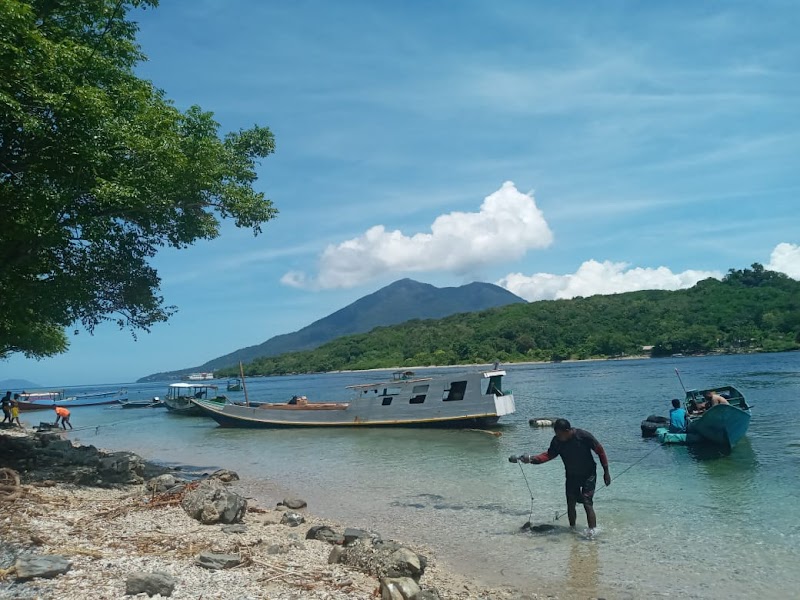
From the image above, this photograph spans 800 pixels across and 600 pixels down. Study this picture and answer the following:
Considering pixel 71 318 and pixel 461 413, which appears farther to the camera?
pixel 461 413

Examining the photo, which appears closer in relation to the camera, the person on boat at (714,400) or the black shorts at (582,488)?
the black shorts at (582,488)

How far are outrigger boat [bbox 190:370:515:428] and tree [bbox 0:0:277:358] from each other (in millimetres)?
17167

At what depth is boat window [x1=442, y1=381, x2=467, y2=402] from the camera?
2997 cm

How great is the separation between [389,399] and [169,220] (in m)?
19.4

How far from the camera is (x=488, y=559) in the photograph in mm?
9867

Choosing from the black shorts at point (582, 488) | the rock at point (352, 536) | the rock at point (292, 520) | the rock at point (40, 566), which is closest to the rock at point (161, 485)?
the rock at point (292, 520)

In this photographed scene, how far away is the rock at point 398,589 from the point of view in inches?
273

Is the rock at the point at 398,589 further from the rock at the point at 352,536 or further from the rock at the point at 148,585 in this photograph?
the rock at the point at 148,585

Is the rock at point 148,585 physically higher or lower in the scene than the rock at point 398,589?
higher

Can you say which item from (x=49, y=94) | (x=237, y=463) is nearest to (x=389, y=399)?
(x=237, y=463)

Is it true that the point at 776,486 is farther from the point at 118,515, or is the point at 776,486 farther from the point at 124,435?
the point at 124,435

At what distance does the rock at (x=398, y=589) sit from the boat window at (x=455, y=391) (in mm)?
22842

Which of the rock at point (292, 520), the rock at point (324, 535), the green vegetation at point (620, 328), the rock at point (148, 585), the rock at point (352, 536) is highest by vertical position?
the green vegetation at point (620, 328)

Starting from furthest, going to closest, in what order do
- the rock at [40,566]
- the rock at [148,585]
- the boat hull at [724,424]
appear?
the boat hull at [724,424] → the rock at [40,566] → the rock at [148,585]
